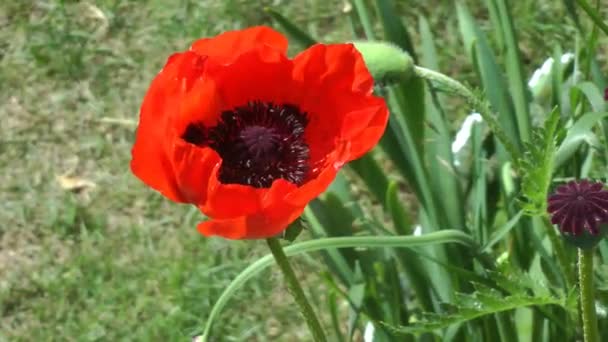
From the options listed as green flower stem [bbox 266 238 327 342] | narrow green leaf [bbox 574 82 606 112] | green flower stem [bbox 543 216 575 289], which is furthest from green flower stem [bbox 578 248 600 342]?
narrow green leaf [bbox 574 82 606 112]

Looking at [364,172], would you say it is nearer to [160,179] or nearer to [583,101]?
[583,101]

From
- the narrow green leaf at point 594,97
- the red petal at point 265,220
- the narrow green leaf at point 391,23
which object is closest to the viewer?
the red petal at point 265,220

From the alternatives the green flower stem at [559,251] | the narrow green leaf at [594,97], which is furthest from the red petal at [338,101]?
the narrow green leaf at [594,97]

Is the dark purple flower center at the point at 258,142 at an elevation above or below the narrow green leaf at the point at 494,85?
above

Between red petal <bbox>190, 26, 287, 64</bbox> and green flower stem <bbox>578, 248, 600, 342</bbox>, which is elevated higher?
red petal <bbox>190, 26, 287, 64</bbox>

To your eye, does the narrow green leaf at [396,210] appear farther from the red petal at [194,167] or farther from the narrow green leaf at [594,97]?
the red petal at [194,167]

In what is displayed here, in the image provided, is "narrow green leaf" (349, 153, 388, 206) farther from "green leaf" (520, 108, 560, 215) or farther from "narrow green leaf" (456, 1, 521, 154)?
"green leaf" (520, 108, 560, 215)
